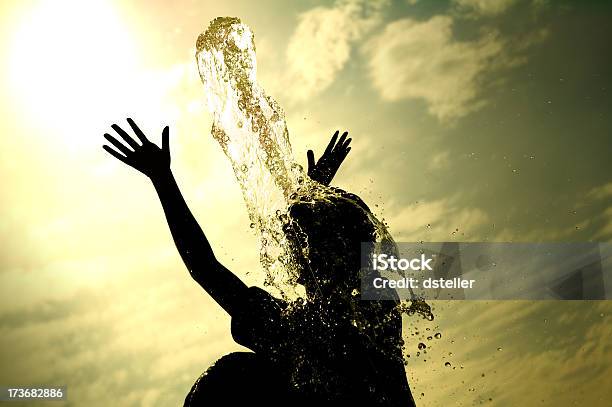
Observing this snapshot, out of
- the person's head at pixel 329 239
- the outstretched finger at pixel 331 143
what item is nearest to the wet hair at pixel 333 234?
the person's head at pixel 329 239

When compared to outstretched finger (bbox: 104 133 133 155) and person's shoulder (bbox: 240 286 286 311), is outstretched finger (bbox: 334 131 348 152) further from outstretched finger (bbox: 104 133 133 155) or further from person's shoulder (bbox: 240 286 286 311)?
person's shoulder (bbox: 240 286 286 311)

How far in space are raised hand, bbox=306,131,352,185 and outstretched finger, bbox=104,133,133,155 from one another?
192 cm

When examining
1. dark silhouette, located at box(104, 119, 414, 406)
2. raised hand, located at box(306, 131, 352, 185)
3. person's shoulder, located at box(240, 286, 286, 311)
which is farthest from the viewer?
raised hand, located at box(306, 131, 352, 185)

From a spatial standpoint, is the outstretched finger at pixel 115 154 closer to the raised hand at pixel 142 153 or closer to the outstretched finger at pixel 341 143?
the raised hand at pixel 142 153

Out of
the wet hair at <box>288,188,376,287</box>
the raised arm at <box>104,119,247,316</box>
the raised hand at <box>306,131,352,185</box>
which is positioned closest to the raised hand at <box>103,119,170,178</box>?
the raised arm at <box>104,119,247,316</box>

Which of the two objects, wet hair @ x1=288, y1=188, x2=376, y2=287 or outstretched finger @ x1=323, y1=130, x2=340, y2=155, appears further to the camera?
outstretched finger @ x1=323, y1=130, x2=340, y2=155

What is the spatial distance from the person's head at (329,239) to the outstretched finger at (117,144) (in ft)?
3.91

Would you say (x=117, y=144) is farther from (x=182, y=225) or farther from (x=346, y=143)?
(x=346, y=143)

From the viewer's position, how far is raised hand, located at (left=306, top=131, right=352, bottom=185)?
5.55 m

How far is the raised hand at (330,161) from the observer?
18.2 ft

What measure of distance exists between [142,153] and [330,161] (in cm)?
217

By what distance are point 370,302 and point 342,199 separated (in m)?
0.75

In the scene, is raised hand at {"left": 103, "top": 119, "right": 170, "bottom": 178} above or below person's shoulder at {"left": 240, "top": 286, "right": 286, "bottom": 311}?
above

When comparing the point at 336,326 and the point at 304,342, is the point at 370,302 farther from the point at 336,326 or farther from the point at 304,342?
the point at 304,342
